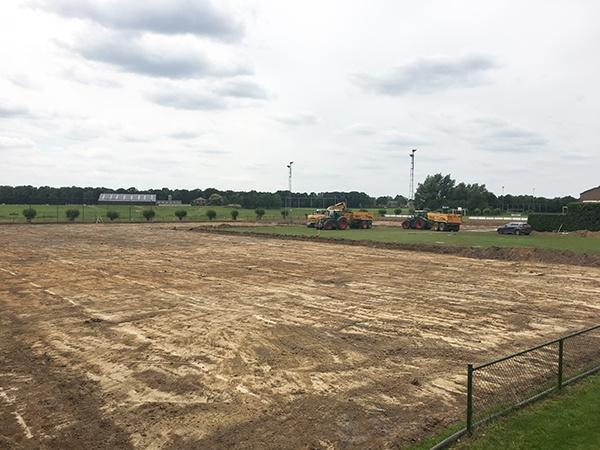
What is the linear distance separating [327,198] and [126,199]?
66390mm

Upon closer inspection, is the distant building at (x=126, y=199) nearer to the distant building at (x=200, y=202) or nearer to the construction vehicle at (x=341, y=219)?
the distant building at (x=200, y=202)

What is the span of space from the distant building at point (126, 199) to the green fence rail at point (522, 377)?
158668 millimetres

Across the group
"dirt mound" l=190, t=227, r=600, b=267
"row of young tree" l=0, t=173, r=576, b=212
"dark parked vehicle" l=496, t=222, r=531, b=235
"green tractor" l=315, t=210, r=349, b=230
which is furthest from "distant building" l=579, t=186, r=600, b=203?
"dirt mound" l=190, t=227, r=600, b=267

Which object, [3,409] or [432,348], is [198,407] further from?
[432,348]

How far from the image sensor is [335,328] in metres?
12.7

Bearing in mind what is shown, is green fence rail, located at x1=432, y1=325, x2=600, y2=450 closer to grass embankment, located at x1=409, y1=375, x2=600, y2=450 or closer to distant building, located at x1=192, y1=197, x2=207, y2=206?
grass embankment, located at x1=409, y1=375, x2=600, y2=450

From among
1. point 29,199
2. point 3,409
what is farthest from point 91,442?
point 29,199

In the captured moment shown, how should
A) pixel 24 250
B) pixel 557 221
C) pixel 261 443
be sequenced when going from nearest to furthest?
pixel 261 443, pixel 24 250, pixel 557 221

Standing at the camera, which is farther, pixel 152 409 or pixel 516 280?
pixel 516 280

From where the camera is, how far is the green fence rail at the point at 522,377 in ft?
23.1

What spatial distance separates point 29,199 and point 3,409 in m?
163

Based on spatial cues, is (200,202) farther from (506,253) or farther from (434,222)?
(506,253)

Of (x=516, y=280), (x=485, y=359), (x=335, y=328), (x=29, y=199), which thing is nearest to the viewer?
(x=485, y=359)

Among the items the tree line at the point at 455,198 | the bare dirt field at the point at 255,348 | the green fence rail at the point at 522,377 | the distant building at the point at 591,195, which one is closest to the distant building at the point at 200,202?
the tree line at the point at 455,198
